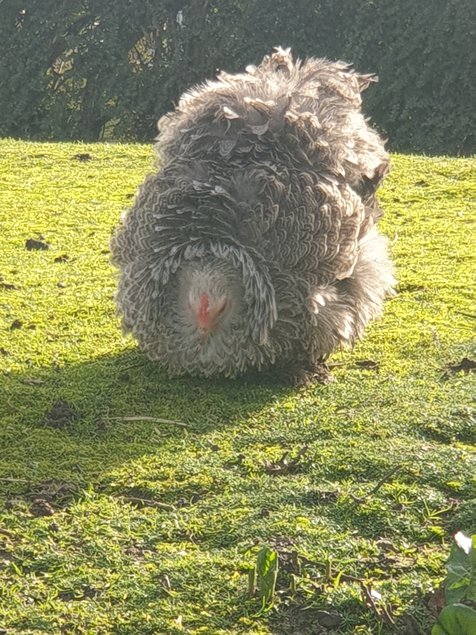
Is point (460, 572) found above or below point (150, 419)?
above

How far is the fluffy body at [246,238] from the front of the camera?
14.2 feet

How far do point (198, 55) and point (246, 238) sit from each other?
1046 centimetres

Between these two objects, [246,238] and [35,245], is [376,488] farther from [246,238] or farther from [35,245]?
[35,245]

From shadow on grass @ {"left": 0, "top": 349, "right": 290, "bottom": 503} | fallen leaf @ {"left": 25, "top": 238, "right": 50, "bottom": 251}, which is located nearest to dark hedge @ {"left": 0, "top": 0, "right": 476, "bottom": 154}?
fallen leaf @ {"left": 25, "top": 238, "right": 50, "bottom": 251}

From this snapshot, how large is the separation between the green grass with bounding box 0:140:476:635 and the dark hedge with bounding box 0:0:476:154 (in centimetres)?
757

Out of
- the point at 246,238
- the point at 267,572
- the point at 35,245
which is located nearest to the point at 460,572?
the point at 267,572

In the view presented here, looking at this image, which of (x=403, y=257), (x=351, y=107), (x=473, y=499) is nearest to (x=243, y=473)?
Answer: (x=473, y=499)

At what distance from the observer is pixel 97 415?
433 centimetres

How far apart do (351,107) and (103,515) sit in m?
2.56

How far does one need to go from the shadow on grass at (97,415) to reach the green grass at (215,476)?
0.01 metres

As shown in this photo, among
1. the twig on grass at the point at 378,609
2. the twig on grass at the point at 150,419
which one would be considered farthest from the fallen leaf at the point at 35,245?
the twig on grass at the point at 378,609

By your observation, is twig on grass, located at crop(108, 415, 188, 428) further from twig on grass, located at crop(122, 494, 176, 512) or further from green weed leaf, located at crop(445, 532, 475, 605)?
green weed leaf, located at crop(445, 532, 475, 605)

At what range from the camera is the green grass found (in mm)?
3000

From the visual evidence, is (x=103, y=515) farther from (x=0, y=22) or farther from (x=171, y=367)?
(x=0, y=22)
